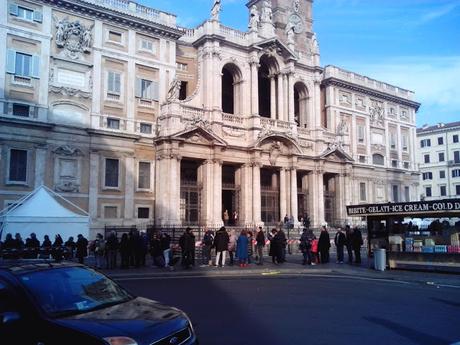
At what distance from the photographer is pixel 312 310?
34.6 ft

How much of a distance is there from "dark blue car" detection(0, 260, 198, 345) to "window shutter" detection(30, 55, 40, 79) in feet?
85.0

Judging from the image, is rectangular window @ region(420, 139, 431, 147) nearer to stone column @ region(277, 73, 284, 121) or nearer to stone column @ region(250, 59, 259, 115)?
stone column @ region(277, 73, 284, 121)

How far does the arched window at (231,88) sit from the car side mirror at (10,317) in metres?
33.9

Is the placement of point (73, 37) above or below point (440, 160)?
above

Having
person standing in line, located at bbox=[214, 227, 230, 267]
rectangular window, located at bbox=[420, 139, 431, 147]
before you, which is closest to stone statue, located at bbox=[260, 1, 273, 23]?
person standing in line, located at bbox=[214, 227, 230, 267]

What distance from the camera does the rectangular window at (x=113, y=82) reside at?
3231 cm

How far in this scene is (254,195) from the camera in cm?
3631

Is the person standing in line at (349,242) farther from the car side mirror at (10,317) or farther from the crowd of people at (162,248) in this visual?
the car side mirror at (10,317)

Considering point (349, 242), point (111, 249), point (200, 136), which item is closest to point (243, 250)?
point (349, 242)

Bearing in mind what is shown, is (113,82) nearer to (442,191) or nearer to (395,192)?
(395,192)

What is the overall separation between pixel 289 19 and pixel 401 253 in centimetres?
3233

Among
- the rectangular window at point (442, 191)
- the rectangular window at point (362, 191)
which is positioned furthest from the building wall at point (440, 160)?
the rectangular window at point (362, 191)

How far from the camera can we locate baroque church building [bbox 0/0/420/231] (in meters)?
29.1

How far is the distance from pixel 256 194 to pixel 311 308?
2561cm
